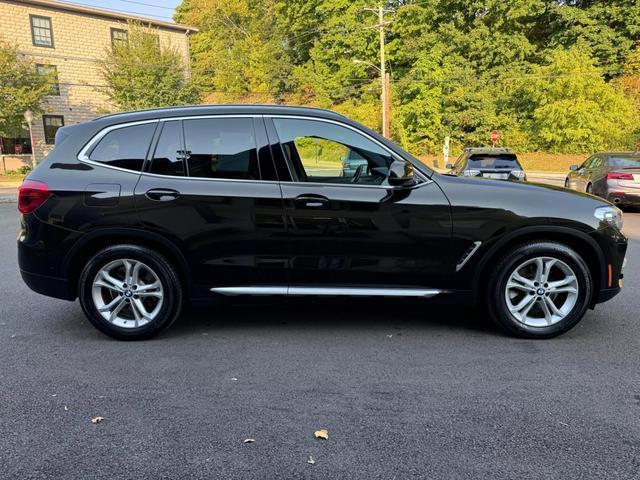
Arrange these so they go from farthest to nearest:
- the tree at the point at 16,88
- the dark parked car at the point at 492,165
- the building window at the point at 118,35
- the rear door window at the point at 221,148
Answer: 1. the building window at the point at 118,35
2. the tree at the point at 16,88
3. the dark parked car at the point at 492,165
4. the rear door window at the point at 221,148

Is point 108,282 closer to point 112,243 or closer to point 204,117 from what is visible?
point 112,243

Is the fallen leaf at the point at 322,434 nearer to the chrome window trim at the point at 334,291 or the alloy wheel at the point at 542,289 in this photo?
the chrome window trim at the point at 334,291

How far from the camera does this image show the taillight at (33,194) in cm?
399

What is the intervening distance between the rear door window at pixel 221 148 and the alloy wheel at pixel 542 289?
2.30 meters

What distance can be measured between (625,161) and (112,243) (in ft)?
40.4

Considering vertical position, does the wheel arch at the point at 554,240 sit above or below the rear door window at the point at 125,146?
below

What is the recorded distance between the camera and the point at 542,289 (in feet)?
13.4

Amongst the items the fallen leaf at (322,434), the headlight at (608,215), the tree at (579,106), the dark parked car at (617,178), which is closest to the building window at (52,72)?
the dark parked car at (617,178)

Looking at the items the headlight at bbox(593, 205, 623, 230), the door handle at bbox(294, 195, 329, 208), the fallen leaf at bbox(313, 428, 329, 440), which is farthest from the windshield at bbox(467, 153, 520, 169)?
the fallen leaf at bbox(313, 428, 329, 440)

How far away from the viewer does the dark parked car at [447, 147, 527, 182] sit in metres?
12.2

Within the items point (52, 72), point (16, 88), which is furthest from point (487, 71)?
point (16, 88)

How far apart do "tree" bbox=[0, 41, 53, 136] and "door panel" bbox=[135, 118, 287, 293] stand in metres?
26.7

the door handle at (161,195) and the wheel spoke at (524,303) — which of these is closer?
the door handle at (161,195)

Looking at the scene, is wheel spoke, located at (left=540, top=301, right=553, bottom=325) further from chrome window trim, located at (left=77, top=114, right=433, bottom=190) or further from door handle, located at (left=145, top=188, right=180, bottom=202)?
door handle, located at (left=145, top=188, right=180, bottom=202)
